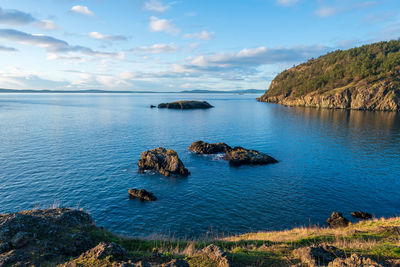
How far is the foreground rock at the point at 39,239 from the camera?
14420 millimetres

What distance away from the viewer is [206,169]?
51.8 meters

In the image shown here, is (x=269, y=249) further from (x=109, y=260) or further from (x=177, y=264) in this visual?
(x=109, y=260)

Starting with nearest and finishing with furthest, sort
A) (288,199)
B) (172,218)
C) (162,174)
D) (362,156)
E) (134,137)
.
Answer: (172,218), (288,199), (162,174), (362,156), (134,137)

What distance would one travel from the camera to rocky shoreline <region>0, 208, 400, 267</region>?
13.4 m

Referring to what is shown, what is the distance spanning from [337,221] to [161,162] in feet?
116

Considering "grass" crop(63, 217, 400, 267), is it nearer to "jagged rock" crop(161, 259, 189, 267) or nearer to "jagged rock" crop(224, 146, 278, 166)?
"jagged rock" crop(161, 259, 189, 267)

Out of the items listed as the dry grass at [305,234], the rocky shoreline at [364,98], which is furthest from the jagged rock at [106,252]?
the rocky shoreline at [364,98]

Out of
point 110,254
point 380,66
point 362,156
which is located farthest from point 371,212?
point 380,66

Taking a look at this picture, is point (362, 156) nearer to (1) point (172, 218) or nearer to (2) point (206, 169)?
(2) point (206, 169)

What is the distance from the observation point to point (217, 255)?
45.6ft

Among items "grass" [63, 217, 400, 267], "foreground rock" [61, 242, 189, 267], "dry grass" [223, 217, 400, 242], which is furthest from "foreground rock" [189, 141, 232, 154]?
"foreground rock" [61, 242, 189, 267]

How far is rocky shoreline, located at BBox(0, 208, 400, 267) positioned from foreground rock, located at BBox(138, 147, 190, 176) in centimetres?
2854

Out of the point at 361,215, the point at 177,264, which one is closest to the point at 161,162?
the point at 361,215

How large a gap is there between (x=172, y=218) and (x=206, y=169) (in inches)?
817
